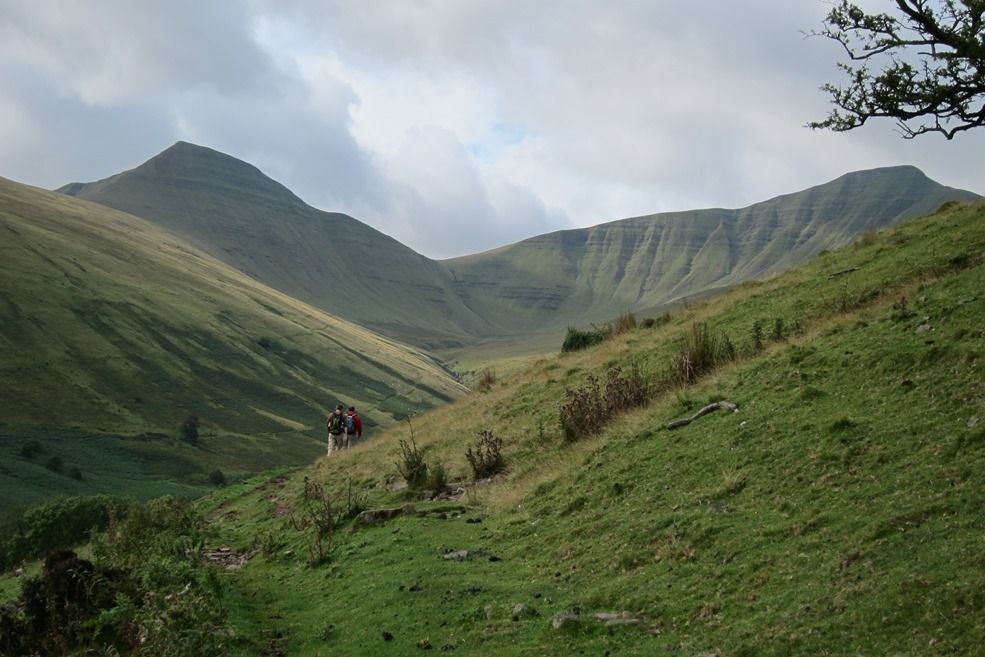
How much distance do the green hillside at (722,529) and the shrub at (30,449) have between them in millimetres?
89703

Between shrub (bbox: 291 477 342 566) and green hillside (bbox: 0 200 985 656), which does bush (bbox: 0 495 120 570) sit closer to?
shrub (bbox: 291 477 342 566)

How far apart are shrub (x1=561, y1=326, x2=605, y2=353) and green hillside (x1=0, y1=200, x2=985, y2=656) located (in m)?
15.5

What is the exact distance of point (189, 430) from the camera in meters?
138

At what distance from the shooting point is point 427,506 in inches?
783

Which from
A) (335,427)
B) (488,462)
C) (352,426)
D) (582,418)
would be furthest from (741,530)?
(352,426)

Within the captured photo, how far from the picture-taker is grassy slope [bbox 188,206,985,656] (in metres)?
9.19

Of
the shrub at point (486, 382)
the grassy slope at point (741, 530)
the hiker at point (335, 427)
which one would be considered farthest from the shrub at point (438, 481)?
the shrub at point (486, 382)

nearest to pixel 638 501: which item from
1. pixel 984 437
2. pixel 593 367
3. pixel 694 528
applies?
pixel 694 528

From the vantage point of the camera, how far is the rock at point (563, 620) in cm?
1066

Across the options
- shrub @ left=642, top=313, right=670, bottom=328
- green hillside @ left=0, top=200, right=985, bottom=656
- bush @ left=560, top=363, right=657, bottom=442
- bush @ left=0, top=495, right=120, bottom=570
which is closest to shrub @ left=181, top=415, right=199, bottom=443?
bush @ left=0, top=495, right=120, bottom=570

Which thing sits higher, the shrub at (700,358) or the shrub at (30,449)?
the shrub at (700,358)

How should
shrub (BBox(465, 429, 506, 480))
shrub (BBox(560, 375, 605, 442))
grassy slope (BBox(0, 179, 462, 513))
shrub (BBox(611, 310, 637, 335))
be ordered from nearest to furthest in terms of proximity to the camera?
shrub (BBox(560, 375, 605, 442)) → shrub (BBox(465, 429, 506, 480)) → shrub (BBox(611, 310, 637, 335)) → grassy slope (BBox(0, 179, 462, 513))

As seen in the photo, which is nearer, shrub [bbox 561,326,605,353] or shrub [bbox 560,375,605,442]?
shrub [bbox 560,375,605,442]

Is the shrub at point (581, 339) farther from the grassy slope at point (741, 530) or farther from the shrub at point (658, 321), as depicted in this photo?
the grassy slope at point (741, 530)
